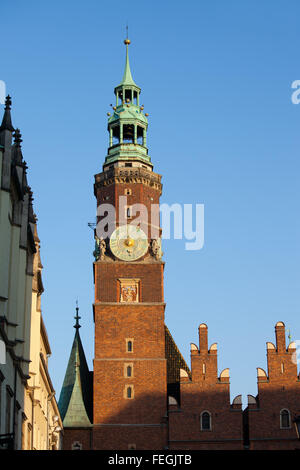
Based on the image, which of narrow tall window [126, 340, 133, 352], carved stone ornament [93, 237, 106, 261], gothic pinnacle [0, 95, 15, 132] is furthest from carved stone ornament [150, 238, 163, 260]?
gothic pinnacle [0, 95, 15, 132]

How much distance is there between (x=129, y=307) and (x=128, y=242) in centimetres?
425

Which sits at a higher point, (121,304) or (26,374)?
(121,304)

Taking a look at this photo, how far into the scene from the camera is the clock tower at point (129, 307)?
56500 millimetres

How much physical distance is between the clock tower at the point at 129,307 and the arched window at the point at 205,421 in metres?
2.18

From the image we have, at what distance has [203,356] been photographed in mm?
57781

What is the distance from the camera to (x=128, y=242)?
60.0m

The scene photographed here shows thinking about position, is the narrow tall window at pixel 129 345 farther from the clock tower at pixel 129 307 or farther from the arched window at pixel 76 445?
the arched window at pixel 76 445

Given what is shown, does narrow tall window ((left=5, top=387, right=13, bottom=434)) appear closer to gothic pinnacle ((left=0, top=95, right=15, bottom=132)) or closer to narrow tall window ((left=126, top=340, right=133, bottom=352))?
gothic pinnacle ((left=0, top=95, right=15, bottom=132))

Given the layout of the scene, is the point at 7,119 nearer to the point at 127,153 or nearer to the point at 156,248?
the point at 156,248

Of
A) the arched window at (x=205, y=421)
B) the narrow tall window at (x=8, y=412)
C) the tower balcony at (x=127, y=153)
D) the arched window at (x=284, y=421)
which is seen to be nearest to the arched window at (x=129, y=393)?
the arched window at (x=205, y=421)

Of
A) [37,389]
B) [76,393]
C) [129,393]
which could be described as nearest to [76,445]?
[76,393]

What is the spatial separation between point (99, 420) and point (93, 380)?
292 centimetres
